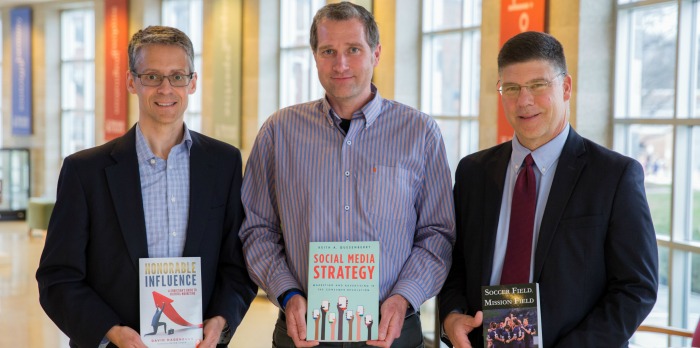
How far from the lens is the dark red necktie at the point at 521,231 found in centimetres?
240

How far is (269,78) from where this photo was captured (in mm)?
11852

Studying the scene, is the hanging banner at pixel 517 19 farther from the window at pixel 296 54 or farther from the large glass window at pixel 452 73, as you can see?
the window at pixel 296 54

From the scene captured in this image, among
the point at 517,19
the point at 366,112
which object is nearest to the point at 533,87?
the point at 366,112

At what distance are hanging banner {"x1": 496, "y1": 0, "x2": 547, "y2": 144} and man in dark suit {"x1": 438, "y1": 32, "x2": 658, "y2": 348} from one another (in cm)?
379

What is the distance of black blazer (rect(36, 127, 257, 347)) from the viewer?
2.55 meters

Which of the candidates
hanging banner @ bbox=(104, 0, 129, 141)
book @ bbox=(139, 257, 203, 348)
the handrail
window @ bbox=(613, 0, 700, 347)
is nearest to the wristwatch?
book @ bbox=(139, 257, 203, 348)

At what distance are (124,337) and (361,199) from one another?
91 cm

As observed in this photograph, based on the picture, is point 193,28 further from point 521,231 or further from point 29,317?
point 521,231

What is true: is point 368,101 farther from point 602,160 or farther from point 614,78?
point 614,78

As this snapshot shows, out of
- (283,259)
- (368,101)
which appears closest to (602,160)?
(368,101)

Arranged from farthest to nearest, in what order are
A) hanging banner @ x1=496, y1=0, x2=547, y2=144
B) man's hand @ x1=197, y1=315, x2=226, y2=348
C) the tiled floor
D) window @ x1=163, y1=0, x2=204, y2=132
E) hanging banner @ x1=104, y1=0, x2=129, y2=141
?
hanging banner @ x1=104, y1=0, x2=129, y2=141 < window @ x1=163, y1=0, x2=204, y2=132 < the tiled floor < hanging banner @ x1=496, y1=0, x2=547, y2=144 < man's hand @ x1=197, y1=315, x2=226, y2=348

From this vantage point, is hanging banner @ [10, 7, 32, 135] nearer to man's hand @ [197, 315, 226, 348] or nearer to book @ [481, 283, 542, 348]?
man's hand @ [197, 315, 226, 348]

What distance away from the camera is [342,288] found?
8.11 feet

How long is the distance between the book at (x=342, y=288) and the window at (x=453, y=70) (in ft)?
19.3
